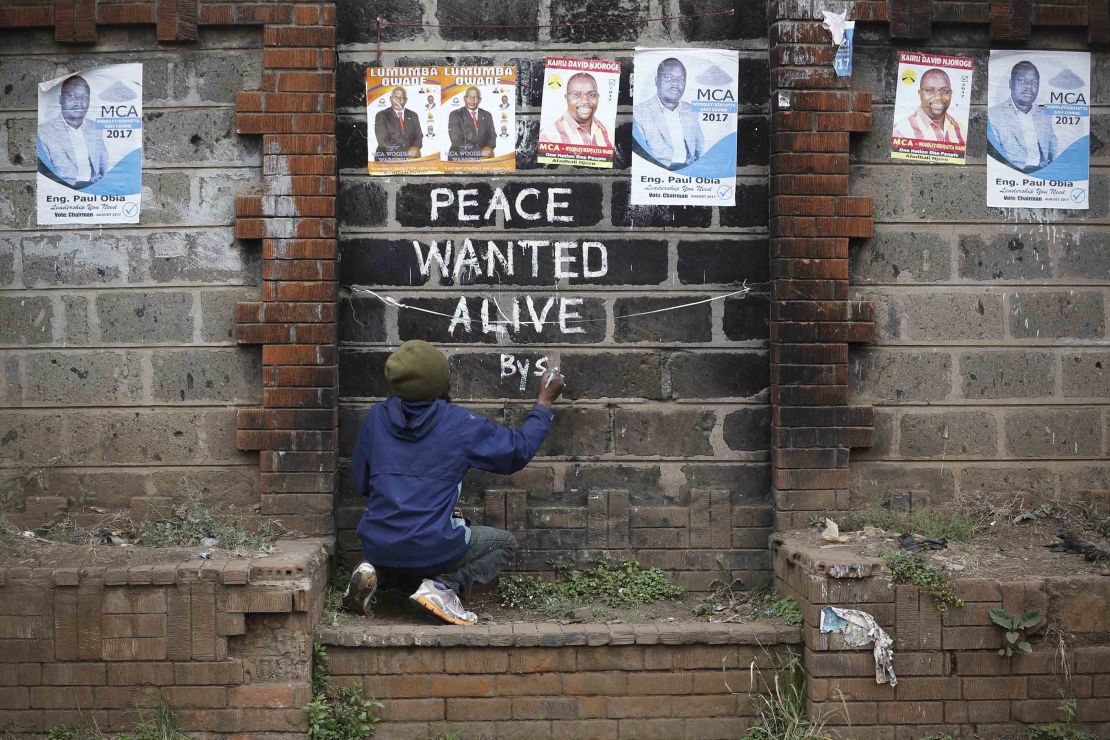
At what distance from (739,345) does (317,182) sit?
91.3 inches

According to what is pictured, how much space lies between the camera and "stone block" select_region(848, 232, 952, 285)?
5.27m

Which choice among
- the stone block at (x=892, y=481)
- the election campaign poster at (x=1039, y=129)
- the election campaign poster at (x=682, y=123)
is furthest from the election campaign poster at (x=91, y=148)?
the election campaign poster at (x=1039, y=129)

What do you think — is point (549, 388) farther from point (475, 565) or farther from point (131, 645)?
point (131, 645)

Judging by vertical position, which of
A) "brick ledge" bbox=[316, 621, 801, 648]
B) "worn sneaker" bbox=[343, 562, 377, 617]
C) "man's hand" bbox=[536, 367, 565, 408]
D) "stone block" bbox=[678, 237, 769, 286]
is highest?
"stone block" bbox=[678, 237, 769, 286]

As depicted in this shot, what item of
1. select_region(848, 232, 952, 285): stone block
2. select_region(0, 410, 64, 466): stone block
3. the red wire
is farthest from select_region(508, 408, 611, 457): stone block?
select_region(0, 410, 64, 466): stone block

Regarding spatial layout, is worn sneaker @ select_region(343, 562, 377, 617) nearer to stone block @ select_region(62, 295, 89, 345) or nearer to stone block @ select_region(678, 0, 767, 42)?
stone block @ select_region(62, 295, 89, 345)

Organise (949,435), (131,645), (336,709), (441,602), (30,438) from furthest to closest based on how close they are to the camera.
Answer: (949,435)
(30,438)
(441,602)
(336,709)
(131,645)

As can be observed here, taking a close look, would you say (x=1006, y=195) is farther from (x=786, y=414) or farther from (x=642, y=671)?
(x=642, y=671)

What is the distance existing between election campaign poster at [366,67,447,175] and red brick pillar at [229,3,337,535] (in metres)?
0.26

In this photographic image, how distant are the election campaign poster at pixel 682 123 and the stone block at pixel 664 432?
112cm

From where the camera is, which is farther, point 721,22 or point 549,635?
point 721,22

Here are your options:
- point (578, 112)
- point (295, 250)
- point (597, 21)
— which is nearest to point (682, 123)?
point (578, 112)

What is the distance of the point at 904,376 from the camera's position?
208 inches

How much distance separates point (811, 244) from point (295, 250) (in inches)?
102
